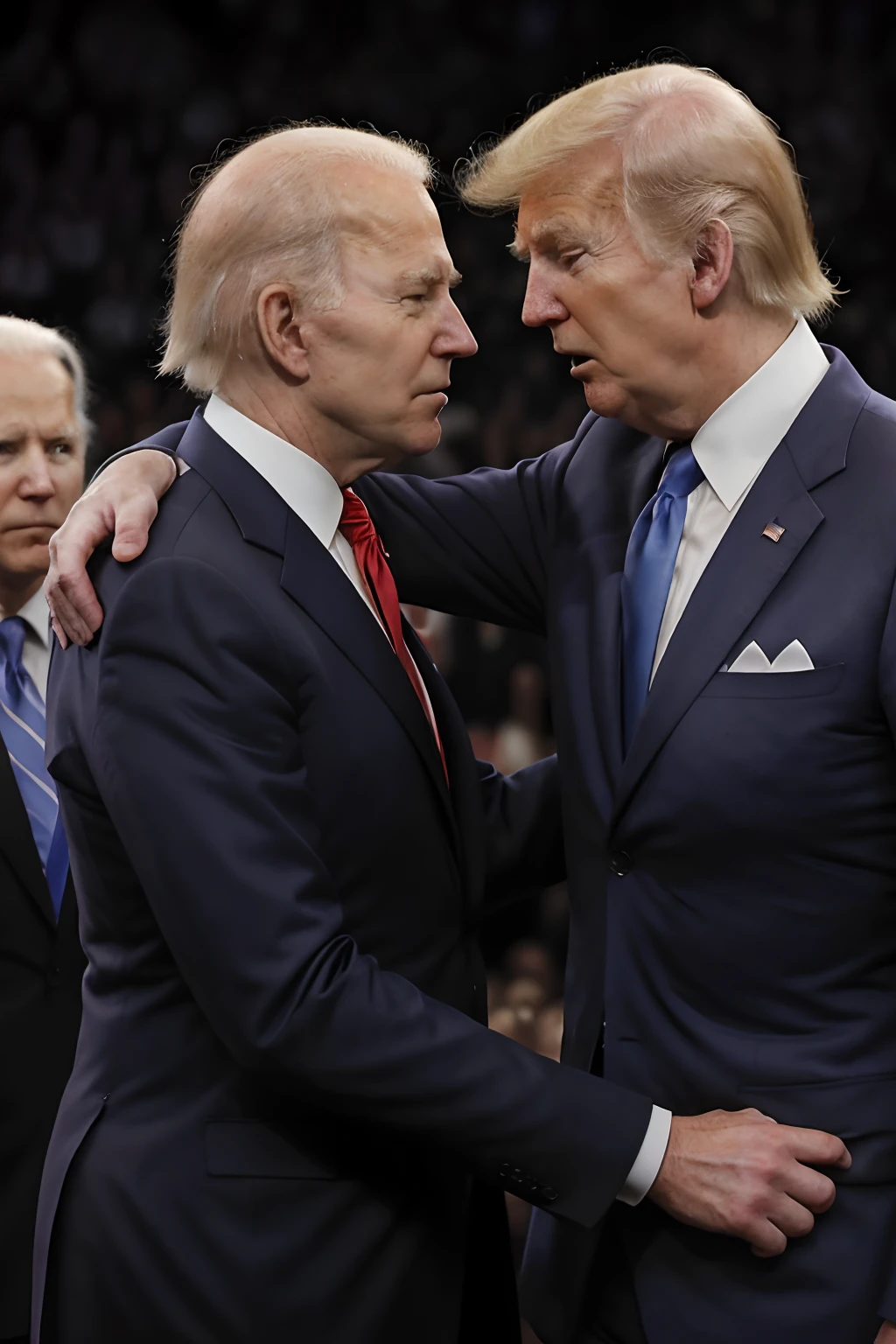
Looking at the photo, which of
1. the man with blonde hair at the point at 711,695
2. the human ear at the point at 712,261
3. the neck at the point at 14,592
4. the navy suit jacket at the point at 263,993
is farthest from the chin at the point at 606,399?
the neck at the point at 14,592

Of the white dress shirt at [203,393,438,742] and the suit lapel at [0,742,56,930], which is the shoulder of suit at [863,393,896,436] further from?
the suit lapel at [0,742,56,930]

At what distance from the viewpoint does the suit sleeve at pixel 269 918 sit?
1.32m

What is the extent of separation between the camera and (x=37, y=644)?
7.02ft

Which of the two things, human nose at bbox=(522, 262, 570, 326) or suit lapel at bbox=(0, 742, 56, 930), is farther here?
suit lapel at bbox=(0, 742, 56, 930)

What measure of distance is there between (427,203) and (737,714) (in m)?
0.64

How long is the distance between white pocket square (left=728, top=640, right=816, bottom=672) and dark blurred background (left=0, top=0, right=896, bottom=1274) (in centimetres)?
318

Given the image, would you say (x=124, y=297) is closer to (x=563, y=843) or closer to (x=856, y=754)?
(x=563, y=843)

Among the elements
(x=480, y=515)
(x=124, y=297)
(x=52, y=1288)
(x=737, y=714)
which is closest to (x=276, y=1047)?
(x=52, y=1288)

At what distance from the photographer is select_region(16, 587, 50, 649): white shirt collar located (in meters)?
2.13

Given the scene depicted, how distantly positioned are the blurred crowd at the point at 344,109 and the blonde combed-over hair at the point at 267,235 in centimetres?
300

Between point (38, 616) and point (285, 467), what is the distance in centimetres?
79

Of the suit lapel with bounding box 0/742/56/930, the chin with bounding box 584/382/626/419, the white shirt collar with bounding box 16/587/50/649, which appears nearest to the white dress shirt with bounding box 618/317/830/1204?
the chin with bounding box 584/382/626/419

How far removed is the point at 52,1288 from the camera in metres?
1.47

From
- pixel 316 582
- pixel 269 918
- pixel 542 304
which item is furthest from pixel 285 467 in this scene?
pixel 269 918
